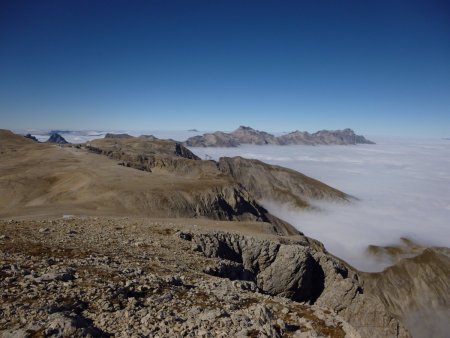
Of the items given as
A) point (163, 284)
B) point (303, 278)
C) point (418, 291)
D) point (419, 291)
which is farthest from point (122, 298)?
point (419, 291)

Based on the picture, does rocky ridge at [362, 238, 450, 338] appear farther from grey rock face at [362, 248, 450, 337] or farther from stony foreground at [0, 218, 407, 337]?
stony foreground at [0, 218, 407, 337]

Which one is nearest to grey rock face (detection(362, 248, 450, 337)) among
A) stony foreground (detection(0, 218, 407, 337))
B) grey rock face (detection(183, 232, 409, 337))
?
grey rock face (detection(183, 232, 409, 337))

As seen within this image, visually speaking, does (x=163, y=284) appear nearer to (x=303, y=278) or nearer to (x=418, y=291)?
(x=303, y=278)

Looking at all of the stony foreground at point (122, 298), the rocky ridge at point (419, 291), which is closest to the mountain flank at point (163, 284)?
the stony foreground at point (122, 298)

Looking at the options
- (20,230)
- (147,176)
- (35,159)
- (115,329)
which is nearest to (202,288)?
(115,329)

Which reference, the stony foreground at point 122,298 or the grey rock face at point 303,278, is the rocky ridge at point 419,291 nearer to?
the grey rock face at point 303,278

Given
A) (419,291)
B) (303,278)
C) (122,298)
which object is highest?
(122,298)

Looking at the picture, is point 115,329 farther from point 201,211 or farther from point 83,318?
point 201,211
